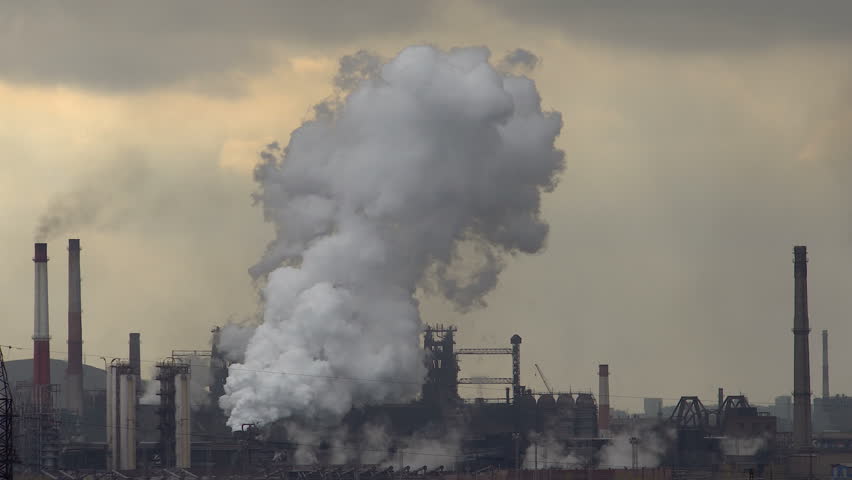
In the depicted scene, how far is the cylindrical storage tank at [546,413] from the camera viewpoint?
17175cm

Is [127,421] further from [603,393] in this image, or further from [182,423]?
[603,393]

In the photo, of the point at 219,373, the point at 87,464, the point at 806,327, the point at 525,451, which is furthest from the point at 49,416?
the point at 806,327

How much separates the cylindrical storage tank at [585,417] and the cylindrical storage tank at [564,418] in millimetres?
628

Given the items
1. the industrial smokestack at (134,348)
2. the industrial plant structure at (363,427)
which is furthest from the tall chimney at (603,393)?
the industrial smokestack at (134,348)

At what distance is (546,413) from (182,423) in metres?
50.9

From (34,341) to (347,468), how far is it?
32.0 m

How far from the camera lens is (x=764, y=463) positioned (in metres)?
163

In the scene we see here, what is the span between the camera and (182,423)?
134 m

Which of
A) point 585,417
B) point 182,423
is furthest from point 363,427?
point 585,417

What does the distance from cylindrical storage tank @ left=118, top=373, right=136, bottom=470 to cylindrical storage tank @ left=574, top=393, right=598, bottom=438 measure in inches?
2167

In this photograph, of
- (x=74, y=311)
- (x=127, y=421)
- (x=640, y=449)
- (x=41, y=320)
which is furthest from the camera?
(x=640, y=449)

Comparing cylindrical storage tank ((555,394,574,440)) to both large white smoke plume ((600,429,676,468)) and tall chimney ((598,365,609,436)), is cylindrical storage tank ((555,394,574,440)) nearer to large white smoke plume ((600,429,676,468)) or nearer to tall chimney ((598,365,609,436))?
large white smoke plume ((600,429,676,468))

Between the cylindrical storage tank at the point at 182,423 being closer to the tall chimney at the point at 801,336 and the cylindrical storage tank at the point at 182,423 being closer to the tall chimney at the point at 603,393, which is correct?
the tall chimney at the point at 603,393

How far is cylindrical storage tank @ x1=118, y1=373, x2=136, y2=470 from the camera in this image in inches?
5207
